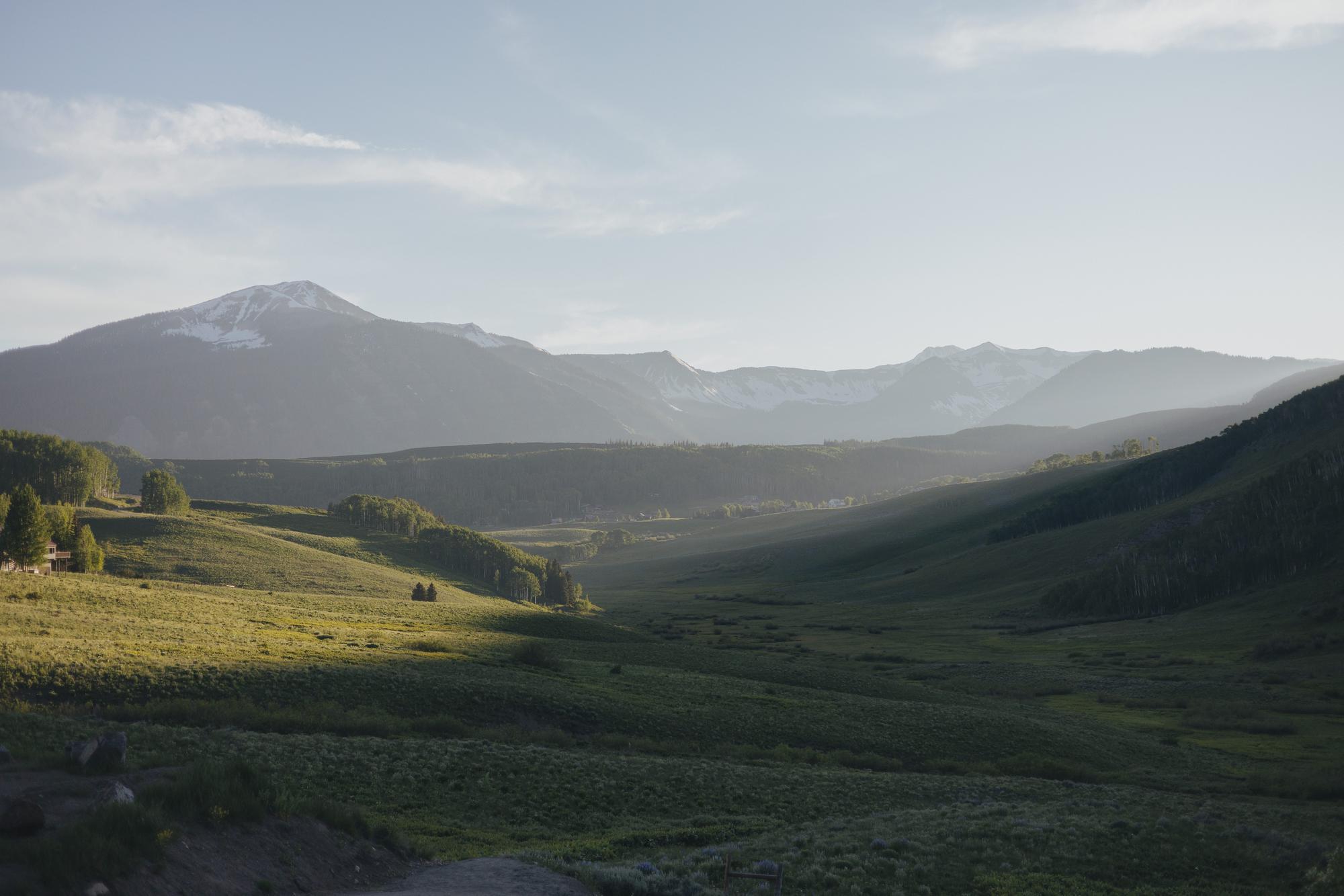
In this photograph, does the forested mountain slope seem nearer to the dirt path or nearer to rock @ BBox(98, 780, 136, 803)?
the dirt path

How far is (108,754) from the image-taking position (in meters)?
18.7

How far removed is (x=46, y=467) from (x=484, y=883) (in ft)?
649

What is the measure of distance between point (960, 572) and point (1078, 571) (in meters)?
27.8

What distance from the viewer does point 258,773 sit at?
19453 millimetres

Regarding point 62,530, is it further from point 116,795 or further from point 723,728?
point 116,795

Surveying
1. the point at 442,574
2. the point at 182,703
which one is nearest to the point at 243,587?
the point at 442,574

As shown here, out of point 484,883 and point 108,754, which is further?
point 484,883

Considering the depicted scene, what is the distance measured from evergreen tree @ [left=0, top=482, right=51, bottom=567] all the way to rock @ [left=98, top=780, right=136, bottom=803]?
3768 inches

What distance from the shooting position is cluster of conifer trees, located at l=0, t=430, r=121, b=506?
168m

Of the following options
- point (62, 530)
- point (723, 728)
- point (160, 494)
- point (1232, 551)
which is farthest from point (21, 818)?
point (160, 494)

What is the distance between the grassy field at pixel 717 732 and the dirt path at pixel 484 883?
850 mm

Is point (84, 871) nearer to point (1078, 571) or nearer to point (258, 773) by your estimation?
point (258, 773)

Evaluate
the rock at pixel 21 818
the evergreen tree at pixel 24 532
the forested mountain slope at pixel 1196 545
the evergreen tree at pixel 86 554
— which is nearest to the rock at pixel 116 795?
the rock at pixel 21 818

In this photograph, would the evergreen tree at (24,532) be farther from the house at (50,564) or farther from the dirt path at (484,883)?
the dirt path at (484,883)
